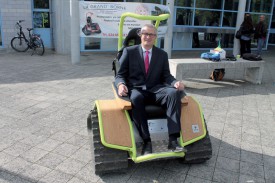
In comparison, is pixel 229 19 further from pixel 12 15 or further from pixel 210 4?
pixel 12 15

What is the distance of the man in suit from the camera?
3.16 metres

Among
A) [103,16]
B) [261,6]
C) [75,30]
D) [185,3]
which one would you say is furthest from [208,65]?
[261,6]

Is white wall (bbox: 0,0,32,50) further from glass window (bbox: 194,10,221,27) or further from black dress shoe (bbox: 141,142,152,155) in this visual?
black dress shoe (bbox: 141,142,152,155)

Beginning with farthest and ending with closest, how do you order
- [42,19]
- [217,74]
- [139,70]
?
[42,19] < [217,74] < [139,70]

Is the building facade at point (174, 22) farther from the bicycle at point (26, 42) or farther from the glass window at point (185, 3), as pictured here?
the bicycle at point (26, 42)

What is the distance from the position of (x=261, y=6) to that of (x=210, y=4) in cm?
340

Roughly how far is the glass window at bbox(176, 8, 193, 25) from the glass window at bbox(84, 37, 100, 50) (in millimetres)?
3813

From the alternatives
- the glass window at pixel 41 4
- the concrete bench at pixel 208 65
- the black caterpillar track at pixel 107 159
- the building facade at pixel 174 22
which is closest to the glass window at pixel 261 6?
the building facade at pixel 174 22

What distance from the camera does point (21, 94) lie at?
583 cm

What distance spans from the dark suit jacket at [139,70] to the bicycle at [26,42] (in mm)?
7660

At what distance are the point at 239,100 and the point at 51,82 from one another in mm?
4339

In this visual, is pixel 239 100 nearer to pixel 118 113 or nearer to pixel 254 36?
pixel 118 113

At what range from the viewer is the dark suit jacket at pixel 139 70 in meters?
3.62

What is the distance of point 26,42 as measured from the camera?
10.9 meters
